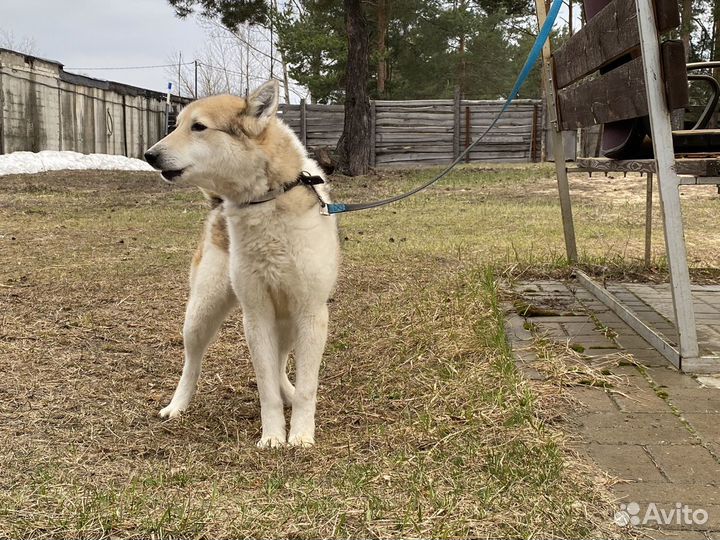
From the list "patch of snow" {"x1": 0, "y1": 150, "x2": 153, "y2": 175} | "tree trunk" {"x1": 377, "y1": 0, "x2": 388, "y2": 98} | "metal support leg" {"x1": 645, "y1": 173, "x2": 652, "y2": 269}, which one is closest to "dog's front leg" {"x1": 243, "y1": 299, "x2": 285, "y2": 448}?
"metal support leg" {"x1": 645, "y1": 173, "x2": 652, "y2": 269}

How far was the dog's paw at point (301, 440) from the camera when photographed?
2.82 meters

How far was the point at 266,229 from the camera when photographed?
2.89 meters

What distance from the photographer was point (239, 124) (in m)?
2.94

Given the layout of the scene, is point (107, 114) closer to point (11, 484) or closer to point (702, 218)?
point (702, 218)

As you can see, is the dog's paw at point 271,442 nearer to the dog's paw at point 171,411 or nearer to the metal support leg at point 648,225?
the dog's paw at point 171,411

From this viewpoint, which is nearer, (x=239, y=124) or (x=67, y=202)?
(x=239, y=124)

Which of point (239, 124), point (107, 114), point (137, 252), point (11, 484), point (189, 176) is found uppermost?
point (107, 114)

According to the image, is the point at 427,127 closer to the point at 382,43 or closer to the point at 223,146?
the point at 382,43

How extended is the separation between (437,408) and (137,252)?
5.31m

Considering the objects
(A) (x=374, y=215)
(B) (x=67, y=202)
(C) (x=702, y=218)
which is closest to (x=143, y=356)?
(A) (x=374, y=215)

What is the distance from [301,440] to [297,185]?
3.39ft

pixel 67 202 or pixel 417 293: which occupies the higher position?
pixel 67 202

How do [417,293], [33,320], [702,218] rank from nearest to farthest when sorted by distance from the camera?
[33,320], [417,293], [702,218]

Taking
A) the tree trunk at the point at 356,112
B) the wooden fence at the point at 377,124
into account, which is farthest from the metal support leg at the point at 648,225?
the wooden fence at the point at 377,124
